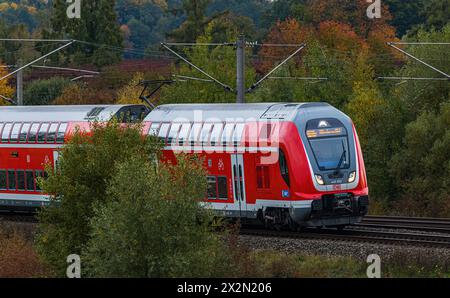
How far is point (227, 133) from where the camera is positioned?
35719 millimetres

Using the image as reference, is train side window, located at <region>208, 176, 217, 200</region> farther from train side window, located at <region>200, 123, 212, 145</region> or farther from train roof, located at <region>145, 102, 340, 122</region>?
train roof, located at <region>145, 102, 340, 122</region>

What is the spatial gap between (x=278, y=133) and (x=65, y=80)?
66.1 metres

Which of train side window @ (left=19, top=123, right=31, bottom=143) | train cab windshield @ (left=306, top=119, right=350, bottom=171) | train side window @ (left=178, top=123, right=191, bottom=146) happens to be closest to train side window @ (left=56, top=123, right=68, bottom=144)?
train side window @ (left=19, top=123, right=31, bottom=143)

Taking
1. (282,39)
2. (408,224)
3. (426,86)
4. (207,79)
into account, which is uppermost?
(426,86)

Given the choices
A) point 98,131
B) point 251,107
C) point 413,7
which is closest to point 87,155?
point 98,131

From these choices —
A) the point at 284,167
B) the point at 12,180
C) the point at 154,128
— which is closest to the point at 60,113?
the point at 12,180

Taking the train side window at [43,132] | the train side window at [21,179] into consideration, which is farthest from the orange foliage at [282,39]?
the train side window at [43,132]

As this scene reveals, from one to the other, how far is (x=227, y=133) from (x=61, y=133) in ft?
27.3

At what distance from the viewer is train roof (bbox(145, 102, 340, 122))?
1372 inches

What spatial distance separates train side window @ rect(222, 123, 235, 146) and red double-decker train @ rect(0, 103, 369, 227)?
0.03m

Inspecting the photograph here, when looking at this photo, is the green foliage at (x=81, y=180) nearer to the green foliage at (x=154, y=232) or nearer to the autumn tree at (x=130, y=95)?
the green foliage at (x=154, y=232)

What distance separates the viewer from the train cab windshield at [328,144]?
3400 centimetres

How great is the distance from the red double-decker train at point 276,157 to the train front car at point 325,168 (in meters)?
0.03

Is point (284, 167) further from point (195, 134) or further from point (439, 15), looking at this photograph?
point (439, 15)
